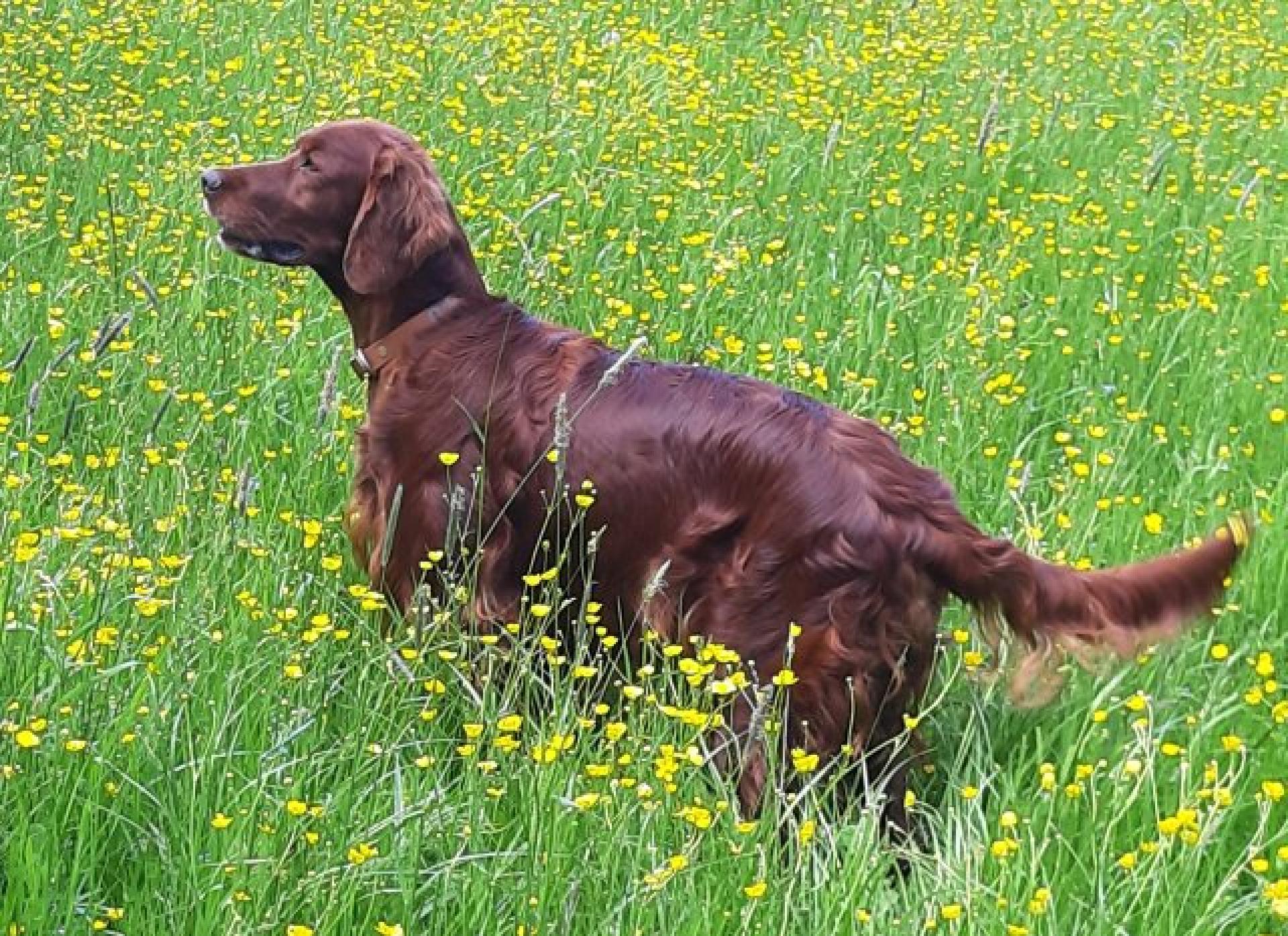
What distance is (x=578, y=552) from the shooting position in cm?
303

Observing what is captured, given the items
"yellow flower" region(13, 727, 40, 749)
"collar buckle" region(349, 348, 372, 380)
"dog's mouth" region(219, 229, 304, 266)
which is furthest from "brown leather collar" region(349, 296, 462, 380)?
"yellow flower" region(13, 727, 40, 749)

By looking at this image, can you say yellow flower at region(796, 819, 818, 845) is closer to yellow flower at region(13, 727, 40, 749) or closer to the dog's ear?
yellow flower at region(13, 727, 40, 749)

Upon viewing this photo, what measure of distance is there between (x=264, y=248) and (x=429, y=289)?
396 mm

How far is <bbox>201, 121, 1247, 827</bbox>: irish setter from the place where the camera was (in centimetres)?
259

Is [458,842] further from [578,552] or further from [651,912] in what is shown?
[578,552]

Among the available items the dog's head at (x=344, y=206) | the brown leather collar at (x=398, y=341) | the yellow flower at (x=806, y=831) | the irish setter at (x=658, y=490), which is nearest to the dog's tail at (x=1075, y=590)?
the irish setter at (x=658, y=490)

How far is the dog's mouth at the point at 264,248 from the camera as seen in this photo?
133 inches

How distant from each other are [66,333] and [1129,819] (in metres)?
2.69

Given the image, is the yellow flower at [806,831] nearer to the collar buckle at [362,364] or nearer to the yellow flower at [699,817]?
the yellow flower at [699,817]

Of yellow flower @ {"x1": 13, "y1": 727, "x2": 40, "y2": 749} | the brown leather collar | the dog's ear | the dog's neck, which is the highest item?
the dog's ear

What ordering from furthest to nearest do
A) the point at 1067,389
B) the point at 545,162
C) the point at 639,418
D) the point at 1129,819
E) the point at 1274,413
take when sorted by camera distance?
the point at 545,162 → the point at 1067,389 → the point at 1274,413 → the point at 639,418 → the point at 1129,819

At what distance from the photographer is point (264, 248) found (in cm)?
339

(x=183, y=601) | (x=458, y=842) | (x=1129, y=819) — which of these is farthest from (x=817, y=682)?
(x=183, y=601)

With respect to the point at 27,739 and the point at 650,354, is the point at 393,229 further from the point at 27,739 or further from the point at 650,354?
the point at 27,739
